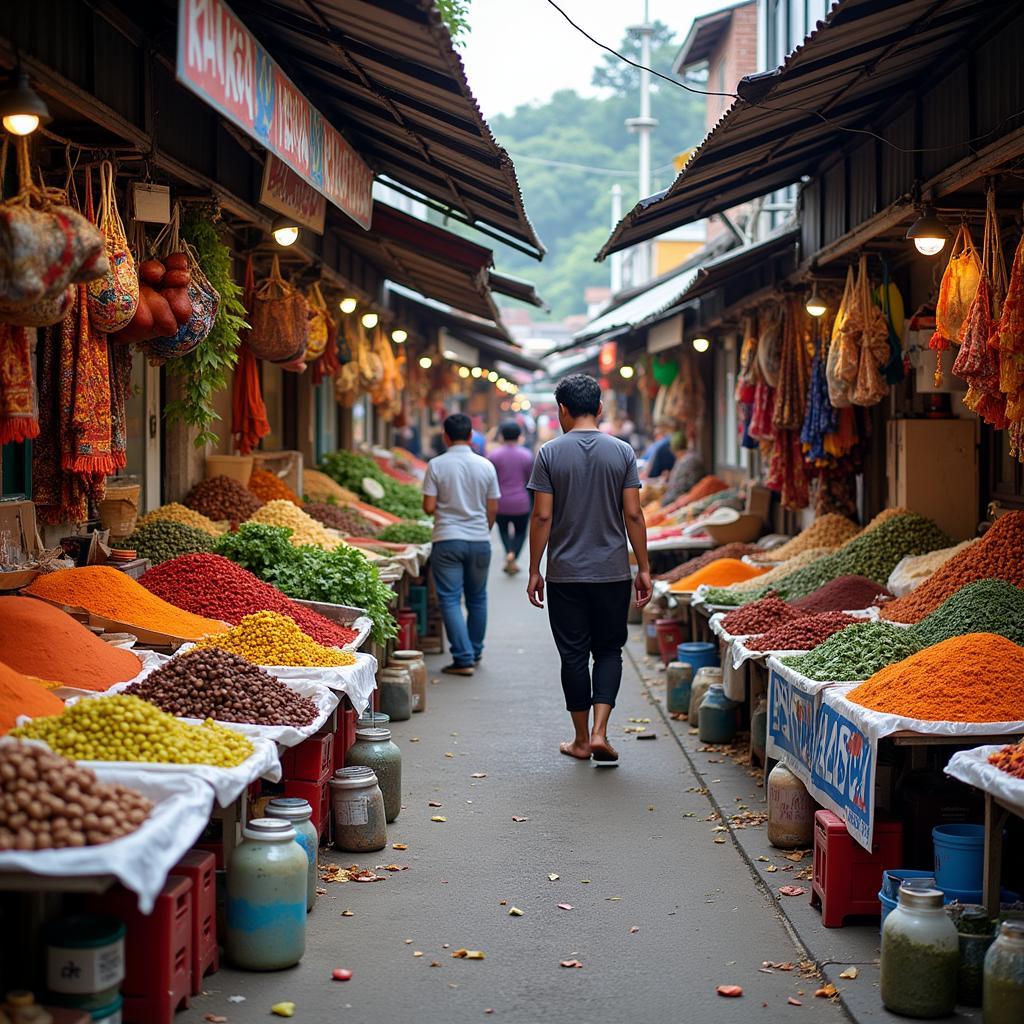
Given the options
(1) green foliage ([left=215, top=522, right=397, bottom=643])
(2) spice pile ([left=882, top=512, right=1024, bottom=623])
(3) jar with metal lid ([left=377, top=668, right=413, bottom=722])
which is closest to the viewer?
(2) spice pile ([left=882, top=512, right=1024, bottom=623])

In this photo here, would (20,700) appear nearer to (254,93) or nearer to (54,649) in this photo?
(54,649)

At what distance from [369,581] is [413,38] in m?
3.94

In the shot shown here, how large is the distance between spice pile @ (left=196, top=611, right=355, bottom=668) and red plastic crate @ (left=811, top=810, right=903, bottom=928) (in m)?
2.61

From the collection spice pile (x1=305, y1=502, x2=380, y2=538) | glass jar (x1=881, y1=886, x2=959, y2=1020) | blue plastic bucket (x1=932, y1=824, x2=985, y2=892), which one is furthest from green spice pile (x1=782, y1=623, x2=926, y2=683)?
spice pile (x1=305, y1=502, x2=380, y2=538)

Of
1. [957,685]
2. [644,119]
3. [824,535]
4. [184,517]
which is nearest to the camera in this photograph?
[957,685]

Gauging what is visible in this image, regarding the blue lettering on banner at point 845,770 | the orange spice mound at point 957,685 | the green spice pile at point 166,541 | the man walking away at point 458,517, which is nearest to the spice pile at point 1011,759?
the orange spice mound at point 957,685

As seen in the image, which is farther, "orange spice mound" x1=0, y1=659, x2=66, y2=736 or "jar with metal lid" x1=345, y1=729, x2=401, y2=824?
"jar with metal lid" x1=345, y1=729, x2=401, y2=824

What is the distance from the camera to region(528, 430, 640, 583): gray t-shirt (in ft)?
28.5

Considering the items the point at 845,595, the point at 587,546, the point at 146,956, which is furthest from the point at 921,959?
the point at 845,595

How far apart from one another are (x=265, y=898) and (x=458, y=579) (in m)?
7.07

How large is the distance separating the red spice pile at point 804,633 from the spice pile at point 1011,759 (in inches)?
106

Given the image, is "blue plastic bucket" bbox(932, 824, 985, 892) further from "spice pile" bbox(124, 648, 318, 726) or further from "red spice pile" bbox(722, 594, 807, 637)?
"red spice pile" bbox(722, 594, 807, 637)

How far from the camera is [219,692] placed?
5.75 metres

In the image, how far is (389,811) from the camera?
24.4 feet
